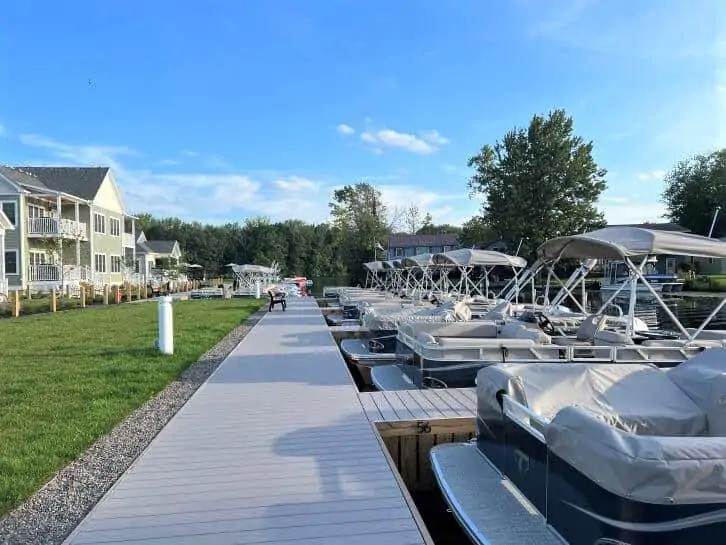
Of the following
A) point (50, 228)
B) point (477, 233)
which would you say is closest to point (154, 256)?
point (50, 228)

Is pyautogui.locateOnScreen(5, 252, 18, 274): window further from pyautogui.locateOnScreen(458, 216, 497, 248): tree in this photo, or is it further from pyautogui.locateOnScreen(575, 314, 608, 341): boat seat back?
pyautogui.locateOnScreen(458, 216, 497, 248): tree

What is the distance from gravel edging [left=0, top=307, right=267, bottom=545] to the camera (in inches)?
148

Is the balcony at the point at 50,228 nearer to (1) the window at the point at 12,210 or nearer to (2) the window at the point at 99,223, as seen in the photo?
(1) the window at the point at 12,210

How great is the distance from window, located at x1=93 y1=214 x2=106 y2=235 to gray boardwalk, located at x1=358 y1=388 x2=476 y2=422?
116ft

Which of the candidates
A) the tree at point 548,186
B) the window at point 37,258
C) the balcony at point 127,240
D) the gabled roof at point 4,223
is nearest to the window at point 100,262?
the window at point 37,258

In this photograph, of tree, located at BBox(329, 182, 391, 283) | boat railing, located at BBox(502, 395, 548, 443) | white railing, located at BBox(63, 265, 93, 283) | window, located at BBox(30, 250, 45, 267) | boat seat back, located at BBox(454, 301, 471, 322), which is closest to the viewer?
boat railing, located at BBox(502, 395, 548, 443)

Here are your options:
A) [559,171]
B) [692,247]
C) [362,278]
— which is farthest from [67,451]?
[362,278]

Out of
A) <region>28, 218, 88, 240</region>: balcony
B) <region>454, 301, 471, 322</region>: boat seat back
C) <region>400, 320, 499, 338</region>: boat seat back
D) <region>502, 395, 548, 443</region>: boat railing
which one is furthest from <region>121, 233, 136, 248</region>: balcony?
<region>502, 395, 548, 443</region>: boat railing

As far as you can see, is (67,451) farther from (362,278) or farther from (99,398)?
(362,278)

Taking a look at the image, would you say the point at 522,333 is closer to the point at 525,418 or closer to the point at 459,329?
the point at 459,329

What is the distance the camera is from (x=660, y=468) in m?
2.74

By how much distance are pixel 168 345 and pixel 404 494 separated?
26.8ft

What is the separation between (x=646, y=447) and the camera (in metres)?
2.80

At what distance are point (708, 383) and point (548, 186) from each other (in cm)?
4276
